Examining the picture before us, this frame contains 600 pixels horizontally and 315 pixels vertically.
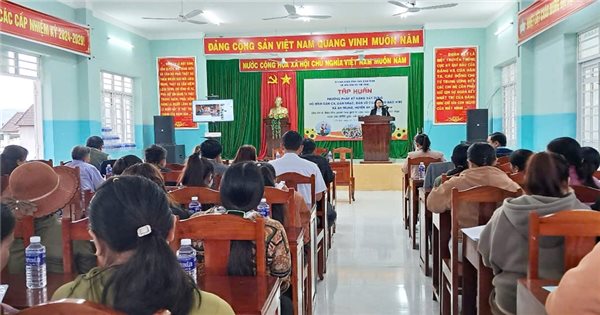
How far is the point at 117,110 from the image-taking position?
10.1 meters

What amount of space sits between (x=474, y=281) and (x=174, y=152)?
310 inches

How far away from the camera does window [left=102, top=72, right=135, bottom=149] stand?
9422 mm

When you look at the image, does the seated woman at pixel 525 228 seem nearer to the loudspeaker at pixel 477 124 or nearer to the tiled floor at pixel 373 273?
the tiled floor at pixel 373 273

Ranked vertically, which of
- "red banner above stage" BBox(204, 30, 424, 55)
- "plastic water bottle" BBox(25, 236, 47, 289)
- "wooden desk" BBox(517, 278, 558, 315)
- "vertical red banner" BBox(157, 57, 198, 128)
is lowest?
"wooden desk" BBox(517, 278, 558, 315)

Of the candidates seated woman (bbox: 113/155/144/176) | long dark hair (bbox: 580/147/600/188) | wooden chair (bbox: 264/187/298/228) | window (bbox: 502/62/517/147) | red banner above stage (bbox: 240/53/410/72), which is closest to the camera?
wooden chair (bbox: 264/187/298/228)

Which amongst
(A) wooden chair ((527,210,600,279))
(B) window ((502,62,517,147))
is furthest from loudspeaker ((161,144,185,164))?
(A) wooden chair ((527,210,600,279))

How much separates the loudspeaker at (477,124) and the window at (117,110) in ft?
20.3

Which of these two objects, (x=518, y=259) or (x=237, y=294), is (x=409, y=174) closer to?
(x=518, y=259)

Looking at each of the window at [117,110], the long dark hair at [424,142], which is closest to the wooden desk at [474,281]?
the long dark hair at [424,142]

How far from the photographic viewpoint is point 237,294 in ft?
5.49

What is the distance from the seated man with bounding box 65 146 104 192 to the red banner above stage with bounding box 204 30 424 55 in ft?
12.5

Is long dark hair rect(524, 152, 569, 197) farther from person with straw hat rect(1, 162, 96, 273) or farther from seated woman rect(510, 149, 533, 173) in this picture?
person with straw hat rect(1, 162, 96, 273)

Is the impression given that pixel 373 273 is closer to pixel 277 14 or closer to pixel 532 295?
pixel 532 295

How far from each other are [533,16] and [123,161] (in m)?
5.88
